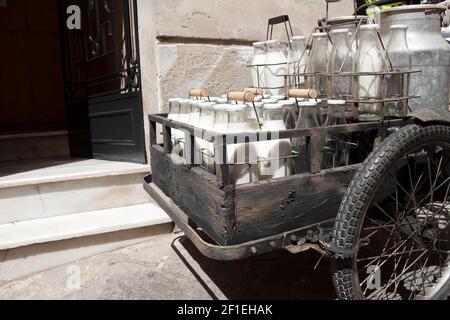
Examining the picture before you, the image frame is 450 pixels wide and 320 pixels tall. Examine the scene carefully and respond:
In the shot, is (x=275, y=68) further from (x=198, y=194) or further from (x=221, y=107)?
(x=198, y=194)

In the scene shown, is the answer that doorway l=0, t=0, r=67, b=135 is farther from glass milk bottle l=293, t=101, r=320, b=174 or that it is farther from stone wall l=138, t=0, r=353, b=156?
glass milk bottle l=293, t=101, r=320, b=174

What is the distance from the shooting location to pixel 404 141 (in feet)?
4.51

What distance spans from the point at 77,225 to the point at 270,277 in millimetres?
1095

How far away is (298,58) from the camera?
2.05 meters

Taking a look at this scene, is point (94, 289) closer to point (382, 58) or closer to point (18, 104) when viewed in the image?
point (382, 58)

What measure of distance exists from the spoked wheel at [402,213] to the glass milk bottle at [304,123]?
0.24 m

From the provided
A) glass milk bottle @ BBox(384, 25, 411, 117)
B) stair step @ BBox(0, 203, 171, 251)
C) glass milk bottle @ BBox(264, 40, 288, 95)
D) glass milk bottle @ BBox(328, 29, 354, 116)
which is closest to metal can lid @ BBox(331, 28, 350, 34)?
glass milk bottle @ BBox(328, 29, 354, 116)

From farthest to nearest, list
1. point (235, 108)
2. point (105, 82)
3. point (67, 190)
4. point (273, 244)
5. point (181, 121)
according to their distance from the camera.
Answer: point (105, 82) → point (67, 190) → point (181, 121) → point (235, 108) → point (273, 244)

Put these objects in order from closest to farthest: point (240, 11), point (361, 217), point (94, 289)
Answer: point (361, 217) → point (94, 289) → point (240, 11)

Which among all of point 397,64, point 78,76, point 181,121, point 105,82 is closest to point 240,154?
point 181,121

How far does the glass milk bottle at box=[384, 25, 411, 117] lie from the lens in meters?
1.68

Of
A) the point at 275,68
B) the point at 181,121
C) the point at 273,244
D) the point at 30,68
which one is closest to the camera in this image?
the point at 273,244
